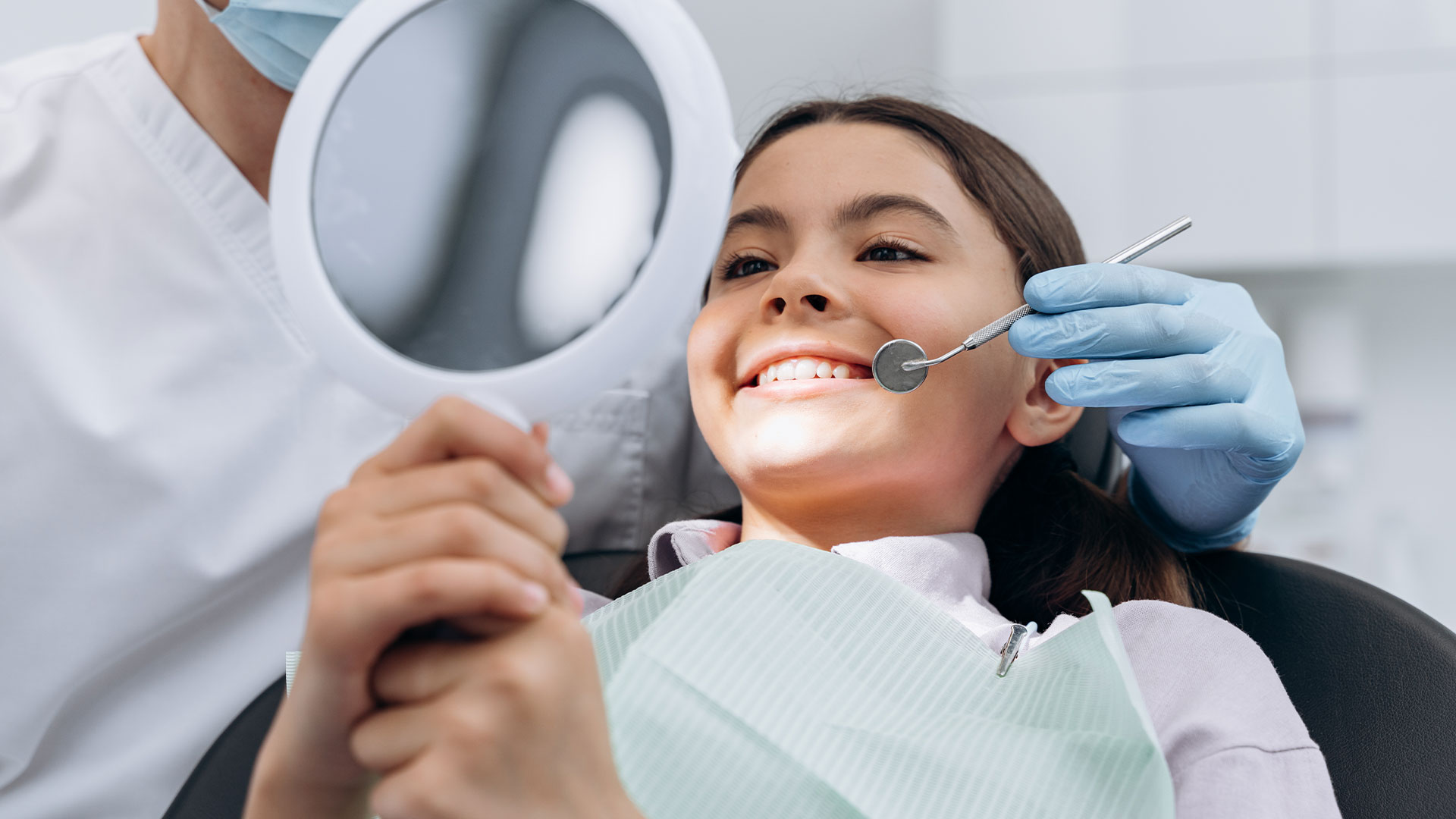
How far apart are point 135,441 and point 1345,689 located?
3.75ft

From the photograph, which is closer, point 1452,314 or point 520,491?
point 520,491

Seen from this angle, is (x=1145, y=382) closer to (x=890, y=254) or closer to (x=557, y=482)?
(x=890, y=254)

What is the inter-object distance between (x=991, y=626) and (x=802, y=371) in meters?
0.28

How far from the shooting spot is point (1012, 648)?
0.77m

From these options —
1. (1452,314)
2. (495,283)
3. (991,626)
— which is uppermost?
(495,283)

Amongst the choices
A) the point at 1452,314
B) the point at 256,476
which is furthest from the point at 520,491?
the point at 1452,314

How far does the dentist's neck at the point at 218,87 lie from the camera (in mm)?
1008

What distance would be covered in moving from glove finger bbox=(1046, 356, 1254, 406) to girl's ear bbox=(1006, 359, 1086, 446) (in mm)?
84

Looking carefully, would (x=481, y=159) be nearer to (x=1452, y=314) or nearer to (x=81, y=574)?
(x=81, y=574)

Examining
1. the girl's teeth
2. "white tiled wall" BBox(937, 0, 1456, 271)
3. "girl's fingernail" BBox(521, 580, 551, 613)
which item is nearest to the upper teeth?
the girl's teeth

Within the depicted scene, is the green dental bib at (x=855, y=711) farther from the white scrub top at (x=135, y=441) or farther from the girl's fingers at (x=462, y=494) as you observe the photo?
the white scrub top at (x=135, y=441)

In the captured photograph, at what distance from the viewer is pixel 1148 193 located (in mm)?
2256

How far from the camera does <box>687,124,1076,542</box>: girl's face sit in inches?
35.8

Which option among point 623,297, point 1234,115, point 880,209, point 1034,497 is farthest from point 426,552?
point 1234,115
